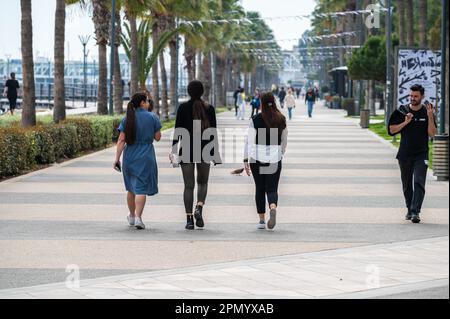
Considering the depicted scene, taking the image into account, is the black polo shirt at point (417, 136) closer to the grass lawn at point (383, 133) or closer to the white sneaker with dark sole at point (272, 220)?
the white sneaker with dark sole at point (272, 220)

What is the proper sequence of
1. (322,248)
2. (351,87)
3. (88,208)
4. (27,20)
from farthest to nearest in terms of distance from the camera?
(351,87)
(27,20)
(88,208)
(322,248)

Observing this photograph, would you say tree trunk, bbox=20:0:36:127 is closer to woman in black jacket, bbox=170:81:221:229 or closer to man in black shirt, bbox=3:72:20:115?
man in black shirt, bbox=3:72:20:115

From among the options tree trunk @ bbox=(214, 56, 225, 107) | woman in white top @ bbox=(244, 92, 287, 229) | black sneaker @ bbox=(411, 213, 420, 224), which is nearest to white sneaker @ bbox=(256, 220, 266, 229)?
woman in white top @ bbox=(244, 92, 287, 229)

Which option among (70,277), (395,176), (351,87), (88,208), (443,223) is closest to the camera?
(70,277)

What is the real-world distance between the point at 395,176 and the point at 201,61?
2778 inches

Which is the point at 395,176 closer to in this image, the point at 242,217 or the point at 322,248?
→ the point at 242,217

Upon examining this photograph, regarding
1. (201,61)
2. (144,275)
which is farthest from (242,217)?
(201,61)

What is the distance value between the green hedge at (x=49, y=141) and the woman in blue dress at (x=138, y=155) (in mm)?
6745

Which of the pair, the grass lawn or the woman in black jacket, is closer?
the woman in black jacket

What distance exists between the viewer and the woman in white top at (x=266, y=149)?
1360 centimetres

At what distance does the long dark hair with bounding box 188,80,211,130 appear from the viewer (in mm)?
13688

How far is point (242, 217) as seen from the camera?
49.2 feet

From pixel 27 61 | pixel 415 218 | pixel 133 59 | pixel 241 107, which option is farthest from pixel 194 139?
pixel 241 107

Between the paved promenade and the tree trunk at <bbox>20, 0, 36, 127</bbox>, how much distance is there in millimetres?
6979
